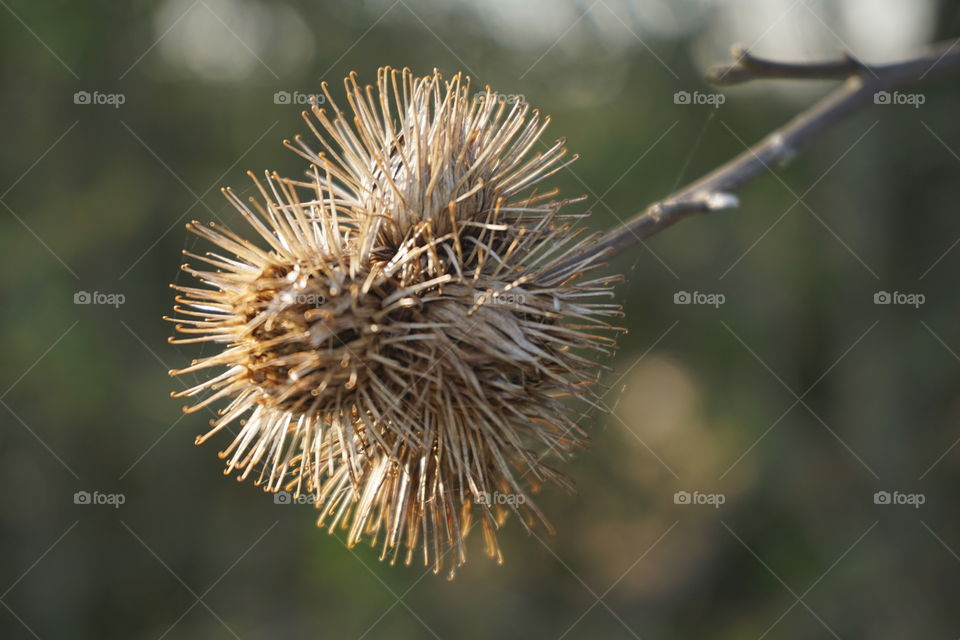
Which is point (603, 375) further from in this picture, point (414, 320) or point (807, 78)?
point (414, 320)

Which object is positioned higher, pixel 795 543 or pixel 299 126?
pixel 299 126

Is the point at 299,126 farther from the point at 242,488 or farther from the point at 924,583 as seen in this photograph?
the point at 924,583

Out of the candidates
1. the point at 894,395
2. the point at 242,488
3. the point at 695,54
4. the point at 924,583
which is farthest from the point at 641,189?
the point at 242,488

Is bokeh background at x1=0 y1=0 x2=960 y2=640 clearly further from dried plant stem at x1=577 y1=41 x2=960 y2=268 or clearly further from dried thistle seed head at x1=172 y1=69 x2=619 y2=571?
dried thistle seed head at x1=172 y1=69 x2=619 y2=571

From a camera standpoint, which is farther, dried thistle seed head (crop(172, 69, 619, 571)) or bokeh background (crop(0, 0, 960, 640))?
bokeh background (crop(0, 0, 960, 640))

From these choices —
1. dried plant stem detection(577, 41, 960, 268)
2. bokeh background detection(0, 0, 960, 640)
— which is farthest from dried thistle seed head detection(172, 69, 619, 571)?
bokeh background detection(0, 0, 960, 640)
